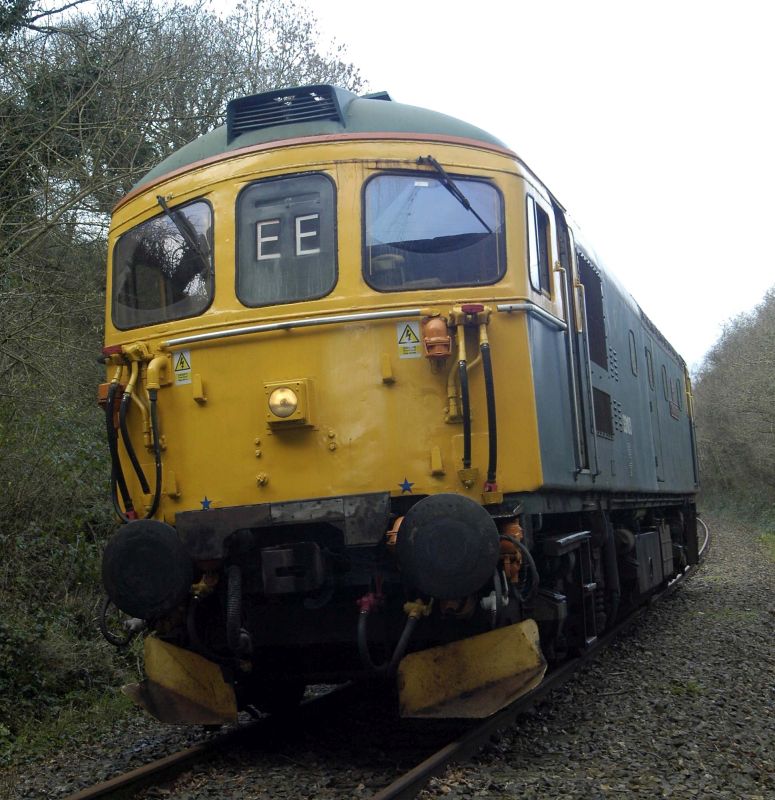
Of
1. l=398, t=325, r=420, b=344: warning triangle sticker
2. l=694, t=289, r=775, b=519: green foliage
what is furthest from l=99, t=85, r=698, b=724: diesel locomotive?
l=694, t=289, r=775, b=519: green foliage

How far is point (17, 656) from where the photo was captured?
24.8 ft

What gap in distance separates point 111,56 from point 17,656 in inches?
268

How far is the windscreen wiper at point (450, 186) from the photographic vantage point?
563 cm

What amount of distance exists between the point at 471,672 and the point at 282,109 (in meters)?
3.48

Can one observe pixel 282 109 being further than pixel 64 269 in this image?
No

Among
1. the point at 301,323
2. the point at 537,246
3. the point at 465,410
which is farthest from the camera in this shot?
the point at 537,246

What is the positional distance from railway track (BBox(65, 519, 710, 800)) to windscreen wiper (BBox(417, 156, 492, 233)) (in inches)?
112

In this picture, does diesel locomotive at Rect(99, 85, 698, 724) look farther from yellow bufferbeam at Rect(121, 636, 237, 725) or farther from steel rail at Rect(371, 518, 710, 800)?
steel rail at Rect(371, 518, 710, 800)

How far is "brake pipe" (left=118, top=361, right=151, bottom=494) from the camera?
19.0 ft

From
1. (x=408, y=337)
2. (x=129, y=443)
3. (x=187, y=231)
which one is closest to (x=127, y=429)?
(x=129, y=443)

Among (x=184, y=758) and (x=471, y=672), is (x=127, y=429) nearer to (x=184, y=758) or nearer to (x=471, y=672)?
(x=184, y=758)

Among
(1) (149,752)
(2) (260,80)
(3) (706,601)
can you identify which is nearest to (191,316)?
(1) (149,752)

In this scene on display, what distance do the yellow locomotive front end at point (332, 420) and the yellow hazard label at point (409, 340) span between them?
1 cm

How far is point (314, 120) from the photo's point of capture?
5.95 meters
